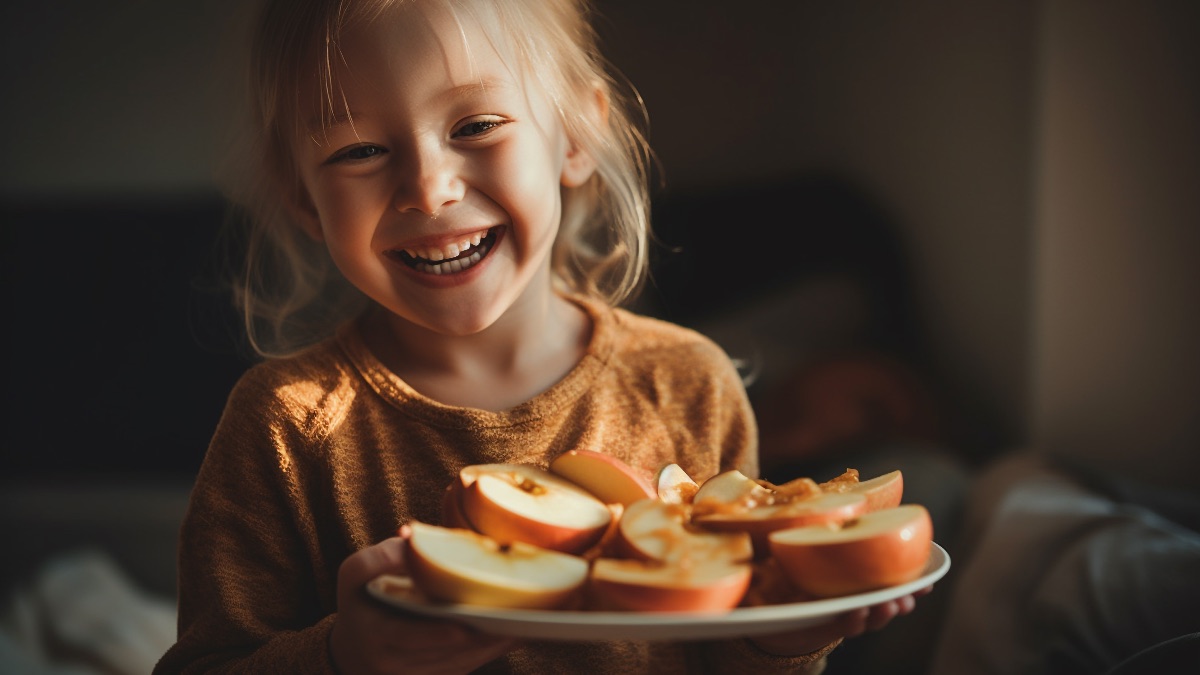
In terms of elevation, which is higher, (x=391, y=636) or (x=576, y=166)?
(x=576, y=166)

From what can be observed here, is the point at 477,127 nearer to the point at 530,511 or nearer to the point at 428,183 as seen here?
the point at 428,183

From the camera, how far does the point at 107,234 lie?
86.0 inches

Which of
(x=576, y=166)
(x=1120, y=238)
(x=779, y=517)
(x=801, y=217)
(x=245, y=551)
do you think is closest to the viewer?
(x=779, y=517)

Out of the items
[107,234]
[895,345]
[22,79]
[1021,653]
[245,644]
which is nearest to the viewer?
[245,644]

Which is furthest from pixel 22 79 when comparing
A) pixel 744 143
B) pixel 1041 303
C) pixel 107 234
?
pixel 1041 303

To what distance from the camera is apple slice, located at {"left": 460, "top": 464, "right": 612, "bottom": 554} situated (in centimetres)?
54

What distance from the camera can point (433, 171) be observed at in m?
0.69

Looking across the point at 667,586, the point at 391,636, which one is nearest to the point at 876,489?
the point at 667,586

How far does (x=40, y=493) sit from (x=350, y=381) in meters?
1.56

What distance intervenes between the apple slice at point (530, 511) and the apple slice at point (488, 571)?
0.7 inches

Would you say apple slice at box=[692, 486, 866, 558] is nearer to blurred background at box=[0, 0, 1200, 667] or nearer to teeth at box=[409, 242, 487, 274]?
teeth at box=[409, 242, 487, 274]

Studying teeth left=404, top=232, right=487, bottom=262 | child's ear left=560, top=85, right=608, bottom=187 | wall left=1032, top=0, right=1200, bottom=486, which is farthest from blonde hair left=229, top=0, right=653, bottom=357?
wall left=1032, top=0, right=1200, bottom=486

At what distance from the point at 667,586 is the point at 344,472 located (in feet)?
1.25

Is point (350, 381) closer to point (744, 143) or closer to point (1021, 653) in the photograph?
point (1021, 653)
